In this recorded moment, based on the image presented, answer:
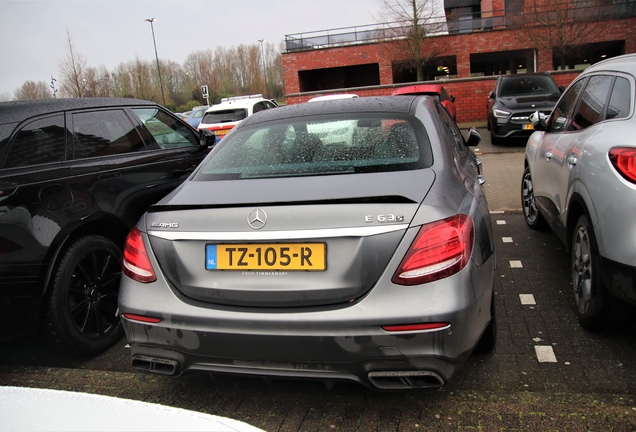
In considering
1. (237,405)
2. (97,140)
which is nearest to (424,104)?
(237,405)

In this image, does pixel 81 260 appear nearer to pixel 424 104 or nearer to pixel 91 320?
pixel 91 320

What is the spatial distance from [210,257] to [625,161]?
2134mm

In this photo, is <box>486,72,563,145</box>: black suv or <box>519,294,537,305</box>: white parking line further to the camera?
<box>486,72,563,145</box>: black suv

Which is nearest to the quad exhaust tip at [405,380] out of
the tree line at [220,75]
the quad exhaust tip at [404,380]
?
the quad exhaust tip at [404,380]

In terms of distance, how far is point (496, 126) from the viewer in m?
13.1

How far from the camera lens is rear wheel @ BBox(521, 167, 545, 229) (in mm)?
5523

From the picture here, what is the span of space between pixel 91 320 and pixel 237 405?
1387mm

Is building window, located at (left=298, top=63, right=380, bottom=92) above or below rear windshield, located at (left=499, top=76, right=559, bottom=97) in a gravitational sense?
above

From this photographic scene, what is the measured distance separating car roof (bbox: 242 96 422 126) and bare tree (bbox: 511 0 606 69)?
2536 cm

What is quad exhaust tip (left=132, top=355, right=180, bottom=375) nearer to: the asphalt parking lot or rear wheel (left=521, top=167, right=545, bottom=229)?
the asphalt parking lot

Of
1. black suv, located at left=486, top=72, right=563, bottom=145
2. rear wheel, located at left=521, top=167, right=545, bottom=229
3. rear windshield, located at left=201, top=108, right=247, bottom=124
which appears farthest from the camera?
rear windshield, located at left=201, top=108, right=247, bottom=124

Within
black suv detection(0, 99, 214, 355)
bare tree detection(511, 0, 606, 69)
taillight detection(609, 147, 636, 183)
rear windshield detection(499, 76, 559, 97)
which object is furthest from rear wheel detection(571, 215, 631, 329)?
bare tree detection(511, 0, 606, 69)

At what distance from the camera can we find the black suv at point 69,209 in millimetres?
3086

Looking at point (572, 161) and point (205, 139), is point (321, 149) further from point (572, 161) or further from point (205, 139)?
point (205, 139)
